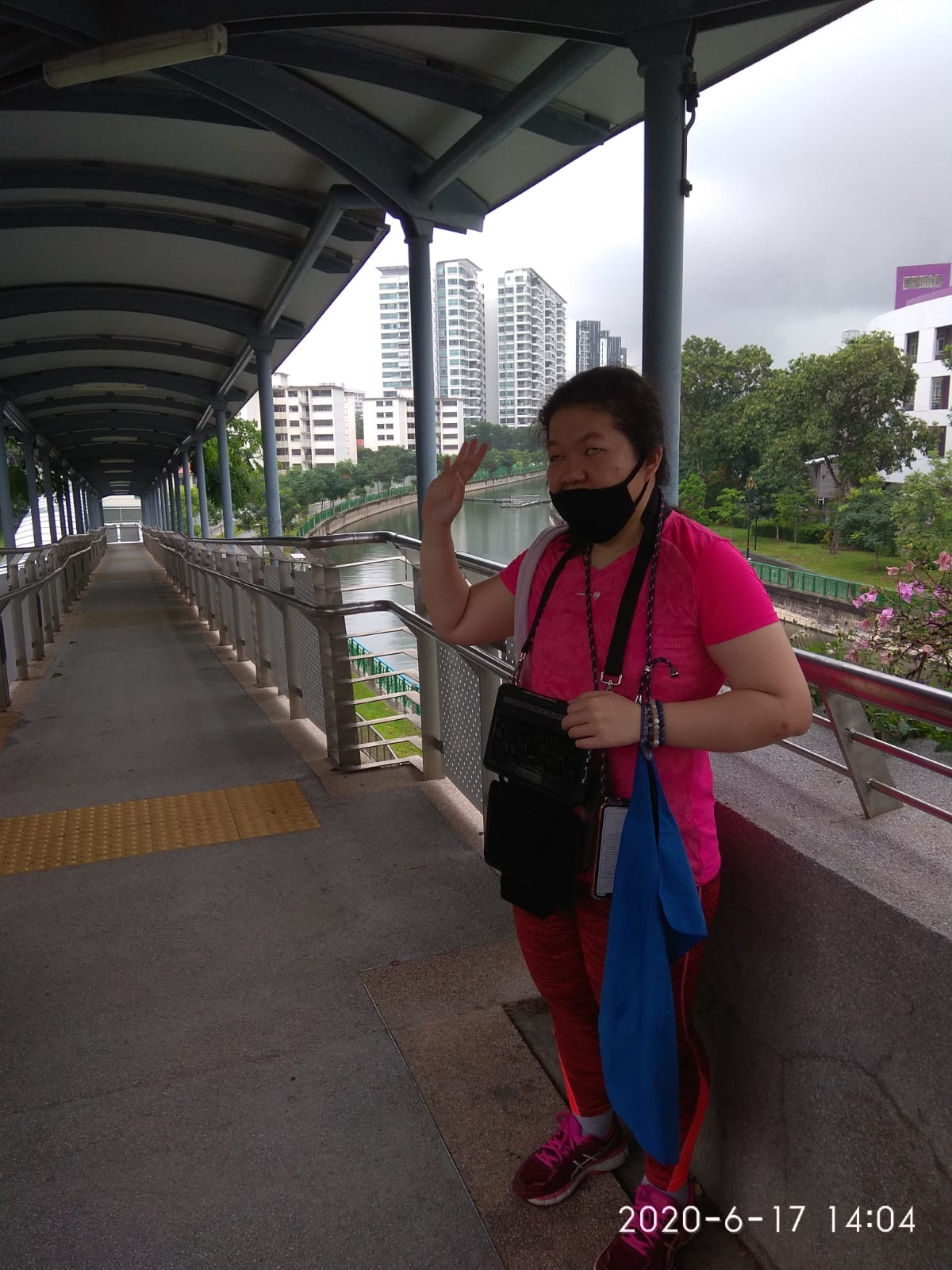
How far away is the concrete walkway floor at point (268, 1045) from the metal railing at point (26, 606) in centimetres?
263

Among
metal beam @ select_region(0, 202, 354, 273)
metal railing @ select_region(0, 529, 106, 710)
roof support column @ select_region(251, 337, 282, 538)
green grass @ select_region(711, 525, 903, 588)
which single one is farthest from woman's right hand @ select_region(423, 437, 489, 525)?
roof support column @ select_region(251, 337, 282, 538)

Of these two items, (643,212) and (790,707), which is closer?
(790,707)

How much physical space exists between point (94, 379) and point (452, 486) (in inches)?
612

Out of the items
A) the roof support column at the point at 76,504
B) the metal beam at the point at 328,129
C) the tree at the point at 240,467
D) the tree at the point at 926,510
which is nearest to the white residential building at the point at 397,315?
the metal beam at the point at 328,129

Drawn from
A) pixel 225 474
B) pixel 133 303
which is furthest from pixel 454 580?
pixel 225 474

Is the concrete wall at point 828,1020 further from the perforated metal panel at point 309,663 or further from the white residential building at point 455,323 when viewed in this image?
the white residential building at point 455,323

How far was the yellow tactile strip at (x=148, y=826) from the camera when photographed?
3234mm

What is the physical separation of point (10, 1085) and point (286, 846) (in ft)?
4.38

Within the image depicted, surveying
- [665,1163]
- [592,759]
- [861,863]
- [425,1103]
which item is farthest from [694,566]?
[425,1103]

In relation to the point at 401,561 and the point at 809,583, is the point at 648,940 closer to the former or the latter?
the point at 809,583

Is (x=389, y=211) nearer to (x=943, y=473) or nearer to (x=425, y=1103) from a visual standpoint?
(x=943, y=473)

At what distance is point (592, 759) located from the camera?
1347 millimetres

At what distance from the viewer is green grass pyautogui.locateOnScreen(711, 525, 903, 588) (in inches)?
113

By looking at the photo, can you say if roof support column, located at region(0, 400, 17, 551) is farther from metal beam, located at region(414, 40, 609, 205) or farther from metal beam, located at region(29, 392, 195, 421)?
metal beam, located at region(414, 40, 609, 205)
